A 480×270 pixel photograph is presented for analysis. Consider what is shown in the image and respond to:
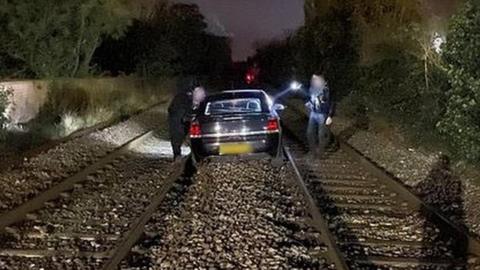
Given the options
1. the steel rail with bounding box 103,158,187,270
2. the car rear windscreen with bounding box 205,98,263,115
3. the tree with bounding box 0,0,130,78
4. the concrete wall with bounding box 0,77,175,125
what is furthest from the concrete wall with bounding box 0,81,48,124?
the steel rail with bounding box 103,158,187,270

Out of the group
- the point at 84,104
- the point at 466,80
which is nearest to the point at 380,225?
the point at 466,80

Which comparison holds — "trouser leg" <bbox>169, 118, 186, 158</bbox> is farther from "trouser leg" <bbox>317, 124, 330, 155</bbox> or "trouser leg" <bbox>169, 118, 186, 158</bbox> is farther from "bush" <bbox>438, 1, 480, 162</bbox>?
"bush" <bbox>438, 1, 480, 162</bbox>

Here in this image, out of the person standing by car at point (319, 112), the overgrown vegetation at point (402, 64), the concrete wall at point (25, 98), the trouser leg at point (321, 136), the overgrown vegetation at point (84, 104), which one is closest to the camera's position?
the overgrown vegetation at point (402, 64)

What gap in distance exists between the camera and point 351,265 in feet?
26.0

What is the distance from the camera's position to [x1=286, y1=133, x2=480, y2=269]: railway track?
8172 mm

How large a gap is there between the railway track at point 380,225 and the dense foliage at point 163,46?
3839cm

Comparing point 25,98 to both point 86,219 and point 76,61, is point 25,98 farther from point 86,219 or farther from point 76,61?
point 86,219

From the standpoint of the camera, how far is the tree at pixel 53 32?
33.7 meters

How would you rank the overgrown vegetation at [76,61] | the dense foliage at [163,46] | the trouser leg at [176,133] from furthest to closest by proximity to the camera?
the dense foliage at [163,46] → the overgrown vegetation at [76,61] → the trouser leg at [176,133]

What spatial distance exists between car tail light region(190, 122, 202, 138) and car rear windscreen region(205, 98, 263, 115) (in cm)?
35

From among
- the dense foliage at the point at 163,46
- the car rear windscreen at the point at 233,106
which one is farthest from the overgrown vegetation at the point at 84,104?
the dense foliage at the point at 163,46

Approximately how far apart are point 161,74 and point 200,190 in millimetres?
45938

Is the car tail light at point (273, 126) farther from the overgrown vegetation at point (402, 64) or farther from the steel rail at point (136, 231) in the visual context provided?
the overgrown vegetation at point (402, 64)

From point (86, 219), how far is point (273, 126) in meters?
5.54
